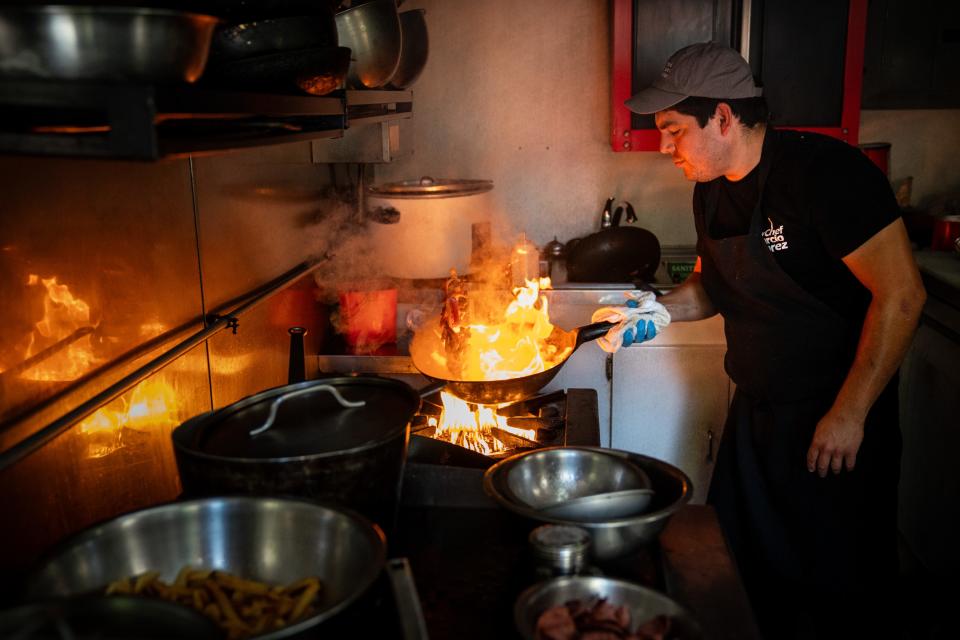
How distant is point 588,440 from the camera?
7.39 feet

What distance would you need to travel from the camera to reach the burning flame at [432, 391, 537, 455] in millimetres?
2525

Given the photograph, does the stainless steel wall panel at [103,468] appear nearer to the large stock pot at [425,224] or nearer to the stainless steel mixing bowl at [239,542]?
the stainless steel mixing bowl at [239,542]

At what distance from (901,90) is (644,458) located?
3.06m

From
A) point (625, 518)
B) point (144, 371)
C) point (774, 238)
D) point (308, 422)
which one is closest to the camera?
point (625, 518)

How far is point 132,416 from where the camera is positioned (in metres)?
1.72

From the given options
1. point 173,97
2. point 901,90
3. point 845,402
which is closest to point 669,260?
point 901,90

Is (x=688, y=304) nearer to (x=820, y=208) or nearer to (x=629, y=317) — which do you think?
(x=629, y=317)

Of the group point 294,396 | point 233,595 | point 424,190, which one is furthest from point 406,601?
point 424,190

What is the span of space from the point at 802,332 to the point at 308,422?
158cm

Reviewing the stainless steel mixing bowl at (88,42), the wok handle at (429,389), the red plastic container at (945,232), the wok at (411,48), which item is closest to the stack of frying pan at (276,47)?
the stainless steel mixing bowl at (88,42)

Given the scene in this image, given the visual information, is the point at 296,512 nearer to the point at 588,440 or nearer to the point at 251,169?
the point at 588,440

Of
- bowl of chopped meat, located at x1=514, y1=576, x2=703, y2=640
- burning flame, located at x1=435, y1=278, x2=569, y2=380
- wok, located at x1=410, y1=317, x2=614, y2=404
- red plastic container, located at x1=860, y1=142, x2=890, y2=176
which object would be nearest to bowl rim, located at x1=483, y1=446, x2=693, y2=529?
bowl of chopped meat, located at x1=514, y1=576, x2=703, y2=640

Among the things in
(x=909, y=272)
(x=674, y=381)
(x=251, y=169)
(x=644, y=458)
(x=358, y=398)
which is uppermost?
(x=251, y=169)

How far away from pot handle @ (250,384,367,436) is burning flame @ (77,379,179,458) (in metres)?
0.32
